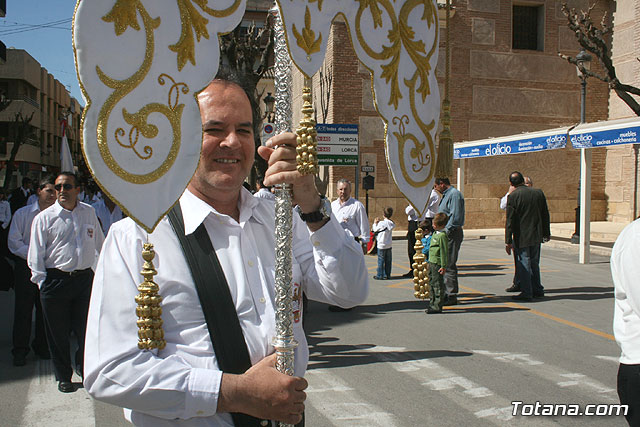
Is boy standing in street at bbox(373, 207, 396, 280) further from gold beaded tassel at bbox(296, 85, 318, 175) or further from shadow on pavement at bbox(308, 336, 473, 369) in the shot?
gold beaded tassel at bbox(296, 85, 318, 175)

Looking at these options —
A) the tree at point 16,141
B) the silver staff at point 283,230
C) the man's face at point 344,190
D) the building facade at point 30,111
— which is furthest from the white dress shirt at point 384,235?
the building facade at point 30,111

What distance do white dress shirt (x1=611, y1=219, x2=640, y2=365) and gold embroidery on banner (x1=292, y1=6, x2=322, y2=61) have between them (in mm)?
1841

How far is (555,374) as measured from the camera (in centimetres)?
551

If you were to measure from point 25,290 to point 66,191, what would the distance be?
1.59m

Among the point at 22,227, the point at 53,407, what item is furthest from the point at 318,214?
the point at 22,227

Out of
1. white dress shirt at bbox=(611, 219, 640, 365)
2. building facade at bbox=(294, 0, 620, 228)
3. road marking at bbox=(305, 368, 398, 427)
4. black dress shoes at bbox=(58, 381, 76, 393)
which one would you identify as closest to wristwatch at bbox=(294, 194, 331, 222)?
white dress shirt at bbox=(611, 219, 640, 365)

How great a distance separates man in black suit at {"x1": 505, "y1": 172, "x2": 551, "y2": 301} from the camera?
30.7ft

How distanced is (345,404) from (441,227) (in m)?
4.57

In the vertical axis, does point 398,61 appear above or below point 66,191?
above

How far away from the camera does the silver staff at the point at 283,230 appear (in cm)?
189

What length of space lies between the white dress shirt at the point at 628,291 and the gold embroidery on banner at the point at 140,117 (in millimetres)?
2213

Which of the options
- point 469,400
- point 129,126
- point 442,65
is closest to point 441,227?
point 469,400

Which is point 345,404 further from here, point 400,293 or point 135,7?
point 400,293

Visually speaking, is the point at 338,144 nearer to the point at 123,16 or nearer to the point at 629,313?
the point at 629,313
